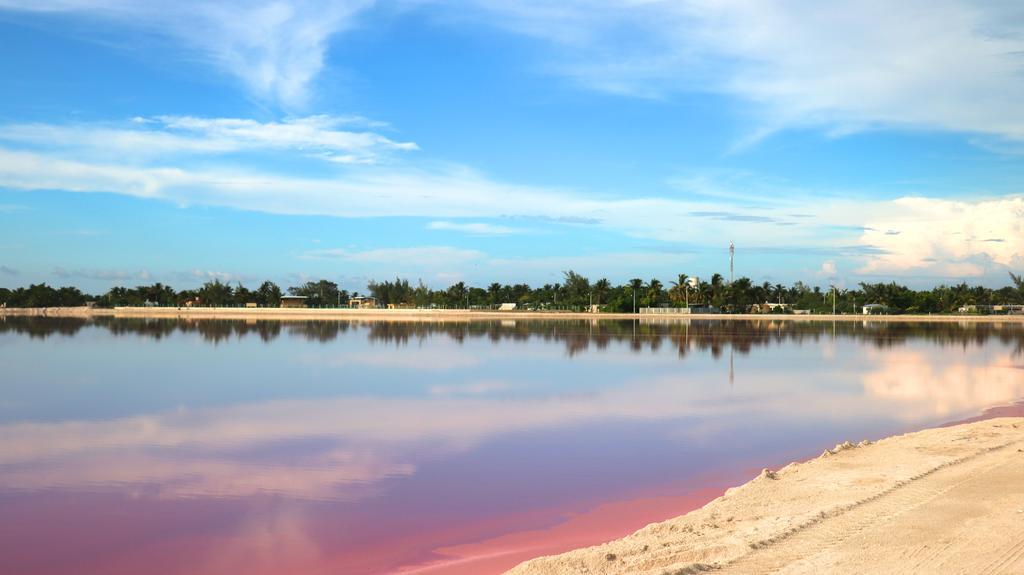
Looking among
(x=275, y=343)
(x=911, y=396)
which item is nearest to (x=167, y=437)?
(x=911, y=396)

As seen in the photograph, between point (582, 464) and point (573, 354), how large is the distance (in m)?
24.9

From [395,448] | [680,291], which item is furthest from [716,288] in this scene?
[395,448]

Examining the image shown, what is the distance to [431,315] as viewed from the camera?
124000 mm

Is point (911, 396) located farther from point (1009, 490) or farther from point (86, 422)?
point (86, 422)

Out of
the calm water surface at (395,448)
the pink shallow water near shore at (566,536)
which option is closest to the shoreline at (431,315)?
the calm water surface at (395,448)

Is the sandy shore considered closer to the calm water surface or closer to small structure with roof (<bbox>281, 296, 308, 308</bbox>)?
the calm water surface


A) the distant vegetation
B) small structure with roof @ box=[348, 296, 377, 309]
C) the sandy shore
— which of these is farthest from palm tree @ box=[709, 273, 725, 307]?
the sandy shore

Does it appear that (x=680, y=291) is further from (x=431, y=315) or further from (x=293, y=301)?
(x=293, y=301)

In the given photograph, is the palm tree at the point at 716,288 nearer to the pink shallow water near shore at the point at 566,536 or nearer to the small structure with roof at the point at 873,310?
the small structure with roof at the point at 873,310

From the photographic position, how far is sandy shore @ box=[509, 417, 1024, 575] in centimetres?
646

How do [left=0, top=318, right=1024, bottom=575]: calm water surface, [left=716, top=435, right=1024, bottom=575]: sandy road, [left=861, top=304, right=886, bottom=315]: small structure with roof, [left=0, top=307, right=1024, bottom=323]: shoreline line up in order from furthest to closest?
[left=861, top=304, right=886, bottom=315]: small structure with roof, [left=0, top=307, right=1024, bottom=323]: shoreline, [left=0, top=318, right=1024, bottom=575]: calm water surface, [left=716, top=435, right=1024, bottom=575]: sandy road

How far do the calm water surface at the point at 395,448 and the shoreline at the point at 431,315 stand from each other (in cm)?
6539

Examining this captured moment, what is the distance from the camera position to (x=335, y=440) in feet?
50.3

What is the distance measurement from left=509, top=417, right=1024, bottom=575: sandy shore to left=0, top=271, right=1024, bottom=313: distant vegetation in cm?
10840
